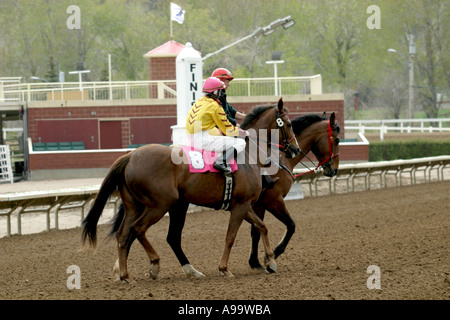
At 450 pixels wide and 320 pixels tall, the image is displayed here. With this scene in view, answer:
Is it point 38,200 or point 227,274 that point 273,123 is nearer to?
point 227,274

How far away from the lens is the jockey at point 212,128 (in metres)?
7.93

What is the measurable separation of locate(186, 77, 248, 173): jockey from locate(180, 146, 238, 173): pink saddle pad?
0.19ft

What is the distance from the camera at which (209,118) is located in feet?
26.2

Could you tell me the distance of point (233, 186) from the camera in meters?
7.98

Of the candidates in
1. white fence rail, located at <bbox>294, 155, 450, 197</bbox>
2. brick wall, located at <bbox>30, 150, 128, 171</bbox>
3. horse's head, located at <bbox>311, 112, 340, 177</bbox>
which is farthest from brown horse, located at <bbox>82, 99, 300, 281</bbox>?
brick wall, located at <bbox>30, 150, 128, 171</bbox>

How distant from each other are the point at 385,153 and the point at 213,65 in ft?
62.1

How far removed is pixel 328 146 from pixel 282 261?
1.82 meters

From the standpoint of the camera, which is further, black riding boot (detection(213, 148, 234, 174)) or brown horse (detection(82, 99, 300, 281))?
black riding boot (detection(213, 148, 234, 174))

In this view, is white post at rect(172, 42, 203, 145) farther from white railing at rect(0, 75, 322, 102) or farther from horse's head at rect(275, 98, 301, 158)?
white railing at rect(0, 75, 322, 102)

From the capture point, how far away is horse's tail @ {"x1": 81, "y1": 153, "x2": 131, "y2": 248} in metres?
7.58

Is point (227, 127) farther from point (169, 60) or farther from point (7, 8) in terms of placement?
point (7, 8)

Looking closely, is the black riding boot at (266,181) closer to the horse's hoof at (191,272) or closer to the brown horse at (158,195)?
the brown horse at (158,195)

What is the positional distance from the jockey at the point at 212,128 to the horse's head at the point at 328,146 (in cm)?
202
